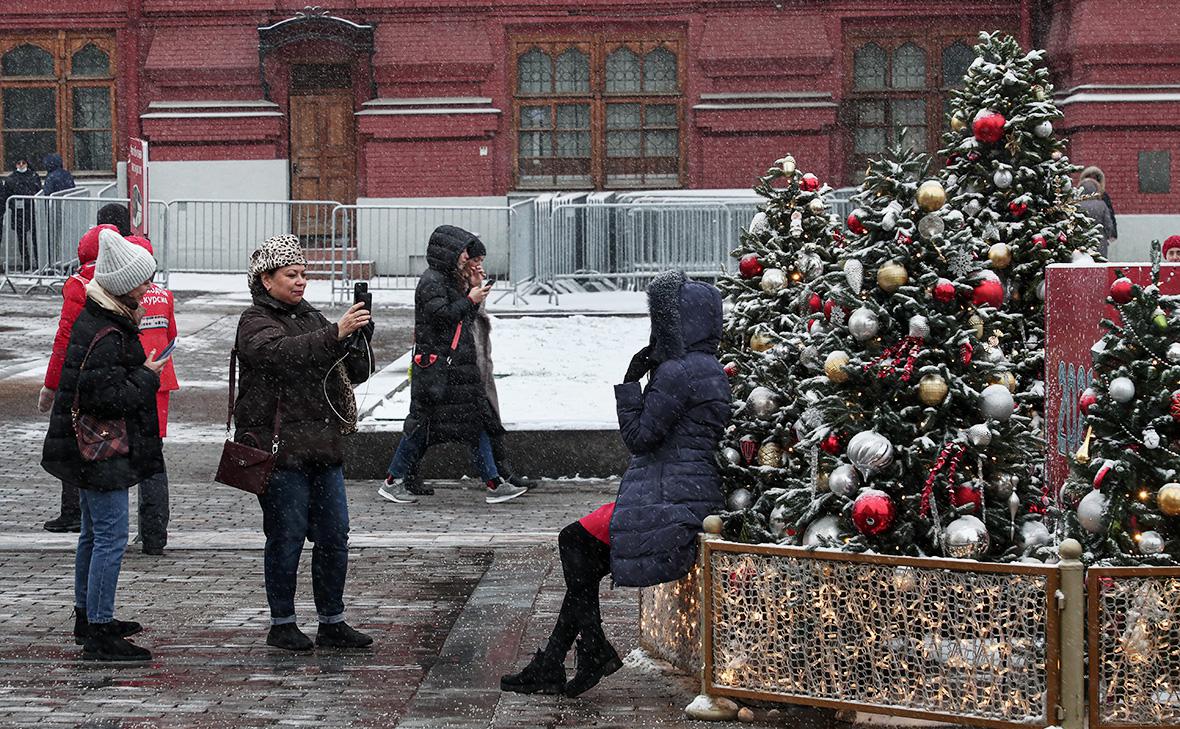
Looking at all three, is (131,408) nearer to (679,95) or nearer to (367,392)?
(367,392)

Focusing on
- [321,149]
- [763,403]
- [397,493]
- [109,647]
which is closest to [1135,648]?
[763,403]

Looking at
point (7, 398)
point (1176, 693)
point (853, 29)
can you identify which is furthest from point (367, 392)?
point (853, 29)

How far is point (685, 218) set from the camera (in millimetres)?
21828

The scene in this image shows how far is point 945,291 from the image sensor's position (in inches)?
244

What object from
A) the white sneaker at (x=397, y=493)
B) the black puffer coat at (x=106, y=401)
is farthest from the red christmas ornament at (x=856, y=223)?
the white sneaker at (x=397, y=493)

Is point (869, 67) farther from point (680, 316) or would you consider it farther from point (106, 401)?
point (680, 316)

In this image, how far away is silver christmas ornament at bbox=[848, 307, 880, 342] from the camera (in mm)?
6230

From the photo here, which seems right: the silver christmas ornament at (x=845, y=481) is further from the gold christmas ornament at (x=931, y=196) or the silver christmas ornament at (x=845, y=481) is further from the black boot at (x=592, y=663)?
the black boot at (x=592, y=663)

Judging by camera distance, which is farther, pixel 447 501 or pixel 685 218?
pixel 685 218

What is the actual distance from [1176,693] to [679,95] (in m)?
22.0

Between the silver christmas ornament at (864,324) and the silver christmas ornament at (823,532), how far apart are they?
25.3 inches

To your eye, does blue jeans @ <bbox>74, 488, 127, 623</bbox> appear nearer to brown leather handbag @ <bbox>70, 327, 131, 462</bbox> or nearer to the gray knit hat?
brown leather handbag @ <bbox>70, 327, 131, 462</bbox>

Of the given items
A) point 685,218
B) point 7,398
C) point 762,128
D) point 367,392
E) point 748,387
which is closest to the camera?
point 748,387

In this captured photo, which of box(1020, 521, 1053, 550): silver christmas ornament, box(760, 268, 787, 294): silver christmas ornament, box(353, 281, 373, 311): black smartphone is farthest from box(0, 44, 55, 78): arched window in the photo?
box(1020, 521, 1053, 550): silver christmas ornament
